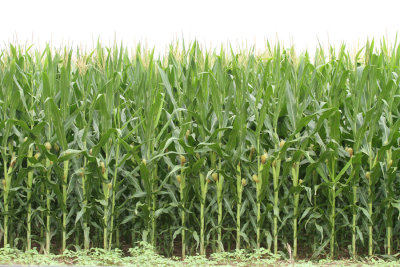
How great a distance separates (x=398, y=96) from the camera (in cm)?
696

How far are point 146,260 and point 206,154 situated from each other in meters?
1.49

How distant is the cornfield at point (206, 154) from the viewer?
6668 millimetres

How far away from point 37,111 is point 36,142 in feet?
1.87

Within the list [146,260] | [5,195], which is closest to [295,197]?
[146,260]

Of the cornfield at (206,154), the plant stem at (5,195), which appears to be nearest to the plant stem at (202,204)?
the cornfield at (206,154)


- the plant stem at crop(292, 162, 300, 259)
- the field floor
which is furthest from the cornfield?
the field floor

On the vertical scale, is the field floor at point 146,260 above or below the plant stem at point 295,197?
below

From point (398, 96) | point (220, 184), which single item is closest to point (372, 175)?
point (398, 96)

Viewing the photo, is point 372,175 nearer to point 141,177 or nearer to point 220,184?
point 220,184

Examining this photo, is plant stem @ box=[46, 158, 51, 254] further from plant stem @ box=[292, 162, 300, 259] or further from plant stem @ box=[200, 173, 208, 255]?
plant stem @ box=[292, 162, 300, 259]

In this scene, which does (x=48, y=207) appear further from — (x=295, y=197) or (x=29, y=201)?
(x=295, y=197)

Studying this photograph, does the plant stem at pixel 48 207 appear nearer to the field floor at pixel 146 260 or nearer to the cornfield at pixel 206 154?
the cornfield at pixel 206 154

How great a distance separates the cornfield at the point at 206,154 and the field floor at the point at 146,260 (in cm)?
24

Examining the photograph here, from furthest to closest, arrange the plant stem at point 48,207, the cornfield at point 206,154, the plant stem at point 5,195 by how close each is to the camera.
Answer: the plant stem at point 5,195
the plant stem at point 48,207
the cornfield at point 206,154
